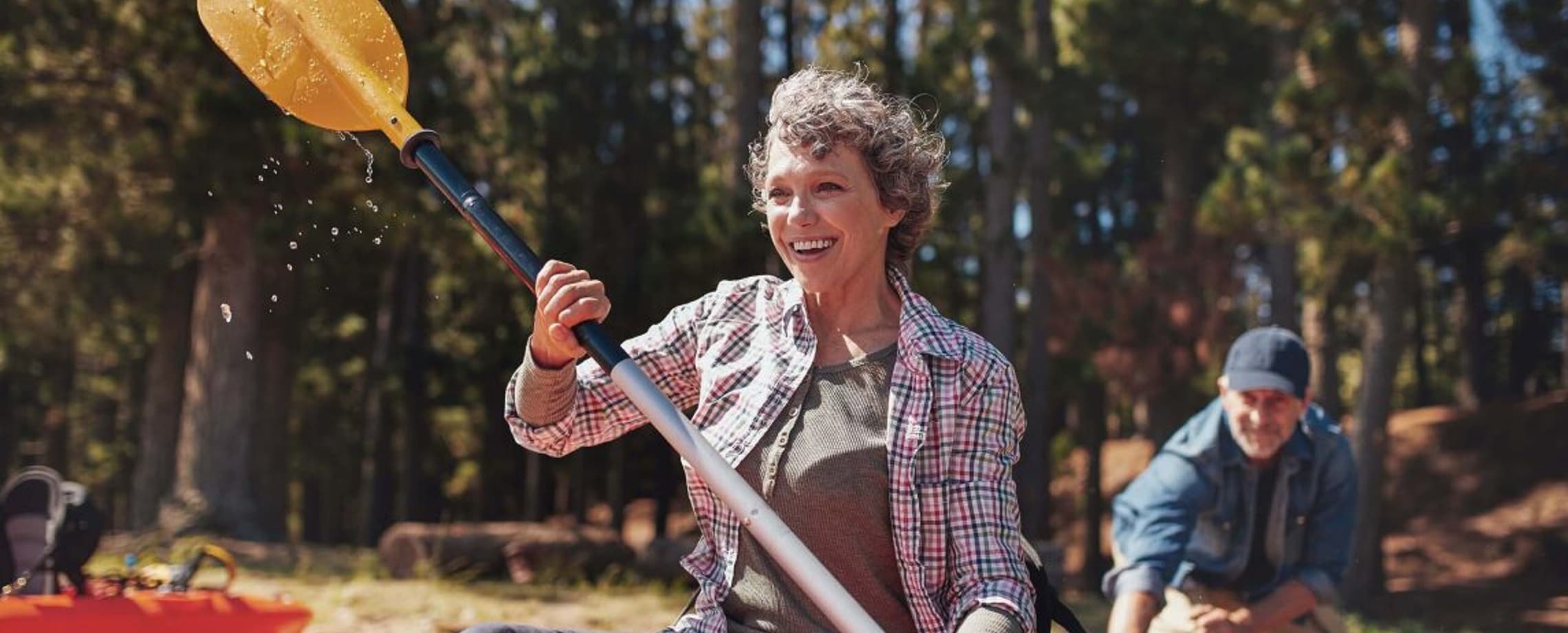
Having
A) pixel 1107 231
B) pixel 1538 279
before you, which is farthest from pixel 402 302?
pixel 1538 279

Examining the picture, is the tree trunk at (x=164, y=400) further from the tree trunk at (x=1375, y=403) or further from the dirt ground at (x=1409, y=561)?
the tree trunk at (x=1375, y=403)

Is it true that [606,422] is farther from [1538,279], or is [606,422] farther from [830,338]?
[1538,279]

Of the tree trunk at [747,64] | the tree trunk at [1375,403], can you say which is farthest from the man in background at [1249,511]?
the tree trunk at [747,64]

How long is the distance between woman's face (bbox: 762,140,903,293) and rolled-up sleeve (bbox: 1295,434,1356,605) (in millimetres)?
1937

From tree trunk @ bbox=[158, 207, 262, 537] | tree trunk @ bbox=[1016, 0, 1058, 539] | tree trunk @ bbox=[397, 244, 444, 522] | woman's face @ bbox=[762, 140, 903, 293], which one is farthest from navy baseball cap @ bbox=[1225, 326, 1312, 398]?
tree trunk @ bbox=[397, 244, 444, 522]

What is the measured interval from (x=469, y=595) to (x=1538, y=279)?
479 inches

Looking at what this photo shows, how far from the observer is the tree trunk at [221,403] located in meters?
12.9

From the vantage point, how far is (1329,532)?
380cm

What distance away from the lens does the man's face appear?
146 inches

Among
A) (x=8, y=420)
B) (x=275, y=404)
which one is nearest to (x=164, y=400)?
(x=275, y=404)

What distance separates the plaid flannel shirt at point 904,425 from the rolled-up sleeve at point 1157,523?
1454 mm

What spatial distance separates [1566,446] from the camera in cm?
1772

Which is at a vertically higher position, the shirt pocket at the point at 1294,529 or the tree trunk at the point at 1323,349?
the tree trunk at the point at 1323,349

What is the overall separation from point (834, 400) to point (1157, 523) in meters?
1.67
